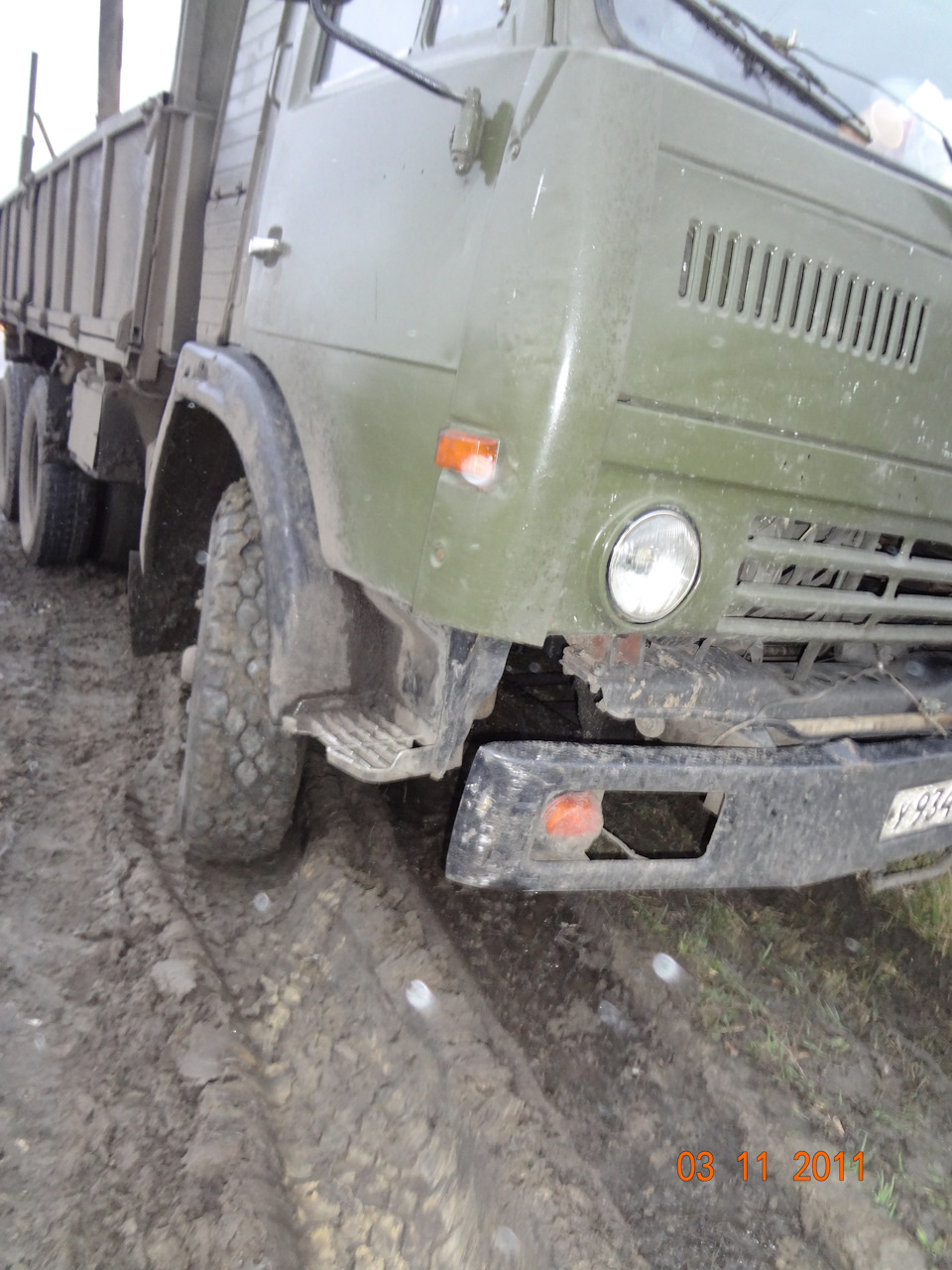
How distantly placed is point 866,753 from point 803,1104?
84 cm

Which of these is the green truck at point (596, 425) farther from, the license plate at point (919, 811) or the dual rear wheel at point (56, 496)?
the dual rear wheel at point (56, 496)

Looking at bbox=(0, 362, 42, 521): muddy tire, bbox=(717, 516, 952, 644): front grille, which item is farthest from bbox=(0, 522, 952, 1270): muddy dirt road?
bbox=(0, 362, 42, 521): muddy tire

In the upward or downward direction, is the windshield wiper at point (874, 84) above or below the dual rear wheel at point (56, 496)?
above

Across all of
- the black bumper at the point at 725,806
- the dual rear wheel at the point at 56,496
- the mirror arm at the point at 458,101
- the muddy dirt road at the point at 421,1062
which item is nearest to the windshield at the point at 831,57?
the mirror arm at the point at 458,101

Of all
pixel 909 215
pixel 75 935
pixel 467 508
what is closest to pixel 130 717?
pixel 75 935

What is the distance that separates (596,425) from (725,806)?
0.91 meters

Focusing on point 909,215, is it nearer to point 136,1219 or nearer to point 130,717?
point 136,1219

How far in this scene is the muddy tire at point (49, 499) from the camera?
184 inches

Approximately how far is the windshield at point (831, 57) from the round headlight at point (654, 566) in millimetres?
777

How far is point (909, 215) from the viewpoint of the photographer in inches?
63.1

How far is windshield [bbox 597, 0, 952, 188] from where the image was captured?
1.51 m

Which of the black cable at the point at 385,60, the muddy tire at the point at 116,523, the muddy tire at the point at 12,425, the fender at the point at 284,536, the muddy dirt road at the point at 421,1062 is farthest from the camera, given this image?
the muddy tire at the point at 12,425

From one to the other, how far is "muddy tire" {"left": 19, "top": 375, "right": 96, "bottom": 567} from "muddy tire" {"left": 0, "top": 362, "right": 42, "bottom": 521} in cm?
34
